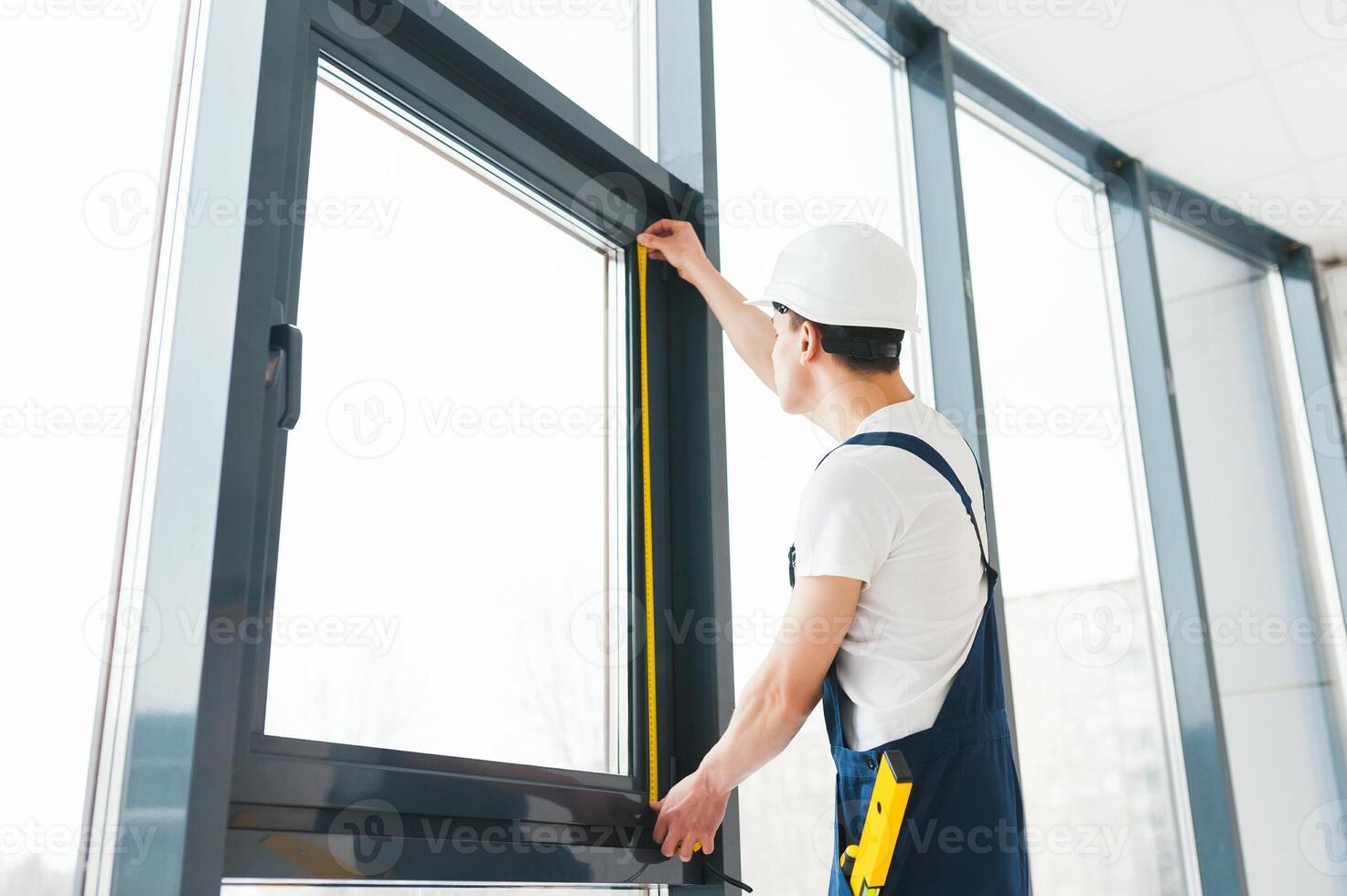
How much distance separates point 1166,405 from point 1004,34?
3.85 ft

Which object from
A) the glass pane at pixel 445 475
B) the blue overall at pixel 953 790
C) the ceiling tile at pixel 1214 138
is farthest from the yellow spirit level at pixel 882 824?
the ceiling tile at pixel 1214 138

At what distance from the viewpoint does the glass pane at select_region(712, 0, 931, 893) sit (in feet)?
6.63

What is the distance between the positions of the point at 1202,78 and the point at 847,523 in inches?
97.4

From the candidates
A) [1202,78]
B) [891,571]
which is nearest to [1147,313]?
[1202,78]

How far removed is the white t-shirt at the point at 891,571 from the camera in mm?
1440

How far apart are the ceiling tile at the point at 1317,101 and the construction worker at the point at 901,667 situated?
7.77 ft

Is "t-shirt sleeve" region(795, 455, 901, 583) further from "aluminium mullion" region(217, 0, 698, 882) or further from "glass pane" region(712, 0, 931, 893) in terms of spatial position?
"glass pane" region(712, 0, 931, 893)

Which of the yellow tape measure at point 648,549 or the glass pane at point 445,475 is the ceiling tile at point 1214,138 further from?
the glass pane at point 445,475

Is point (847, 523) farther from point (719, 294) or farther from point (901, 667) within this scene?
point (719, 294)

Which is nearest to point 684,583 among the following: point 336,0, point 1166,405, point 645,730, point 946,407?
point 645,730

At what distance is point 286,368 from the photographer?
1.26 m

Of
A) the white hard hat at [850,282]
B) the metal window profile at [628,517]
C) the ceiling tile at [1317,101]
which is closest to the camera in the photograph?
the metal window profile at [628,517]

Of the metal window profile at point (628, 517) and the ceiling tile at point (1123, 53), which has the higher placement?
the ceiling tile at point (1123, 53)

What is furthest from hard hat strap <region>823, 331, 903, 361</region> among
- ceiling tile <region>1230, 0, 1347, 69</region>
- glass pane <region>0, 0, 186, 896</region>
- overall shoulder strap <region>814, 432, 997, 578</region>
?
ceiling tile <region>1230, 0, 1347, 69</region>
